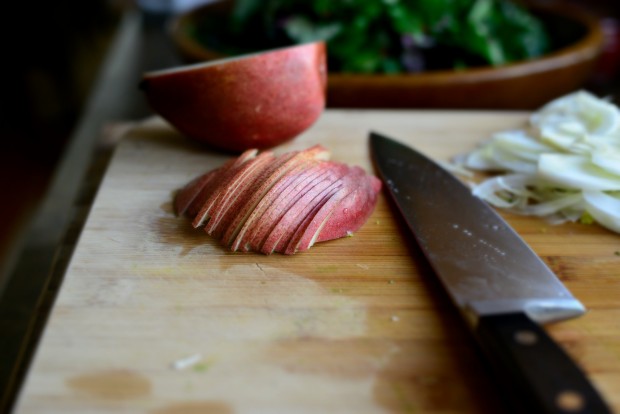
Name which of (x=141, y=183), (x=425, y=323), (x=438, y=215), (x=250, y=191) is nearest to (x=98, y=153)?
(x=141, y=183)

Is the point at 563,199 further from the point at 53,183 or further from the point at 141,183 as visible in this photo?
the point at 53,183

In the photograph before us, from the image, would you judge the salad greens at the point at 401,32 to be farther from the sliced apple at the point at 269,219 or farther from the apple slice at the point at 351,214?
the sliced apple at the point at 269,219

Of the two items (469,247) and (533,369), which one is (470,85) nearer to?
(469,247)

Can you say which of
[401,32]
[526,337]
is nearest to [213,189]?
[526,337]

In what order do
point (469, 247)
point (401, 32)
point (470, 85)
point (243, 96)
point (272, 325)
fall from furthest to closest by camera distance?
point (401, 32) → point (470, 85) → point (243, 96) → point (469, 247) → point (272, 325)

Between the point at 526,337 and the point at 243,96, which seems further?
the point at 243,96

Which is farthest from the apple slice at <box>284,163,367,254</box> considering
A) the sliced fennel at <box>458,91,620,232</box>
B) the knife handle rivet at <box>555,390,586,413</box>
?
Result: the knife handle rivet at <box>555,390,586,413</box>
